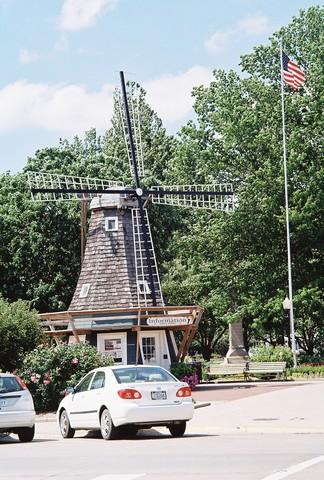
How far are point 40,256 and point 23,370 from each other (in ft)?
78.9

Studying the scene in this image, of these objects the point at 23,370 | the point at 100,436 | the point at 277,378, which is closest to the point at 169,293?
the point at 277,378

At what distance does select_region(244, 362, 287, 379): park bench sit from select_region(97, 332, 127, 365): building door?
8116 mm

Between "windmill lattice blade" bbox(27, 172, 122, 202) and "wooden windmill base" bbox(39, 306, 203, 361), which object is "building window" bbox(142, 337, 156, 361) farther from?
"windmill lattice blade" bbox(27, 172, 122, 202)

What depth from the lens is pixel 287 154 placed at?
54844 millimetres

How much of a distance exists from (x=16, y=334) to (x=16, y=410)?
1424 centimetres

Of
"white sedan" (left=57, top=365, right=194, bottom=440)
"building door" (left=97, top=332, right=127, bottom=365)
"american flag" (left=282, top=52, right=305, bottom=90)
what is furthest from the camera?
"american flag" (left=282, top=52, right=305, bottom=90)

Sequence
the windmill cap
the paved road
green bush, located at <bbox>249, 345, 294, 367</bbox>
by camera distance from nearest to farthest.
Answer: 1. the paved road
2. the windmill cap
3. green bush, located at <bbox>249, 345, 294, 367</bbox>

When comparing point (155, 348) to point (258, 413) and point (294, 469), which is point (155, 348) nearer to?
point (258, 413)

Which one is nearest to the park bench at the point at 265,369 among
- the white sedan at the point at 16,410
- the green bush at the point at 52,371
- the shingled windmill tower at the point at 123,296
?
the shingled windmill tower at the point at 123,296

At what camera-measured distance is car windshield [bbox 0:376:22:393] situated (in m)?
21.4

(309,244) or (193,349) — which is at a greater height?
(309,244)

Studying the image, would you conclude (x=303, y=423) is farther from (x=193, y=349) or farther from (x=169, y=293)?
(x=193, y=349)

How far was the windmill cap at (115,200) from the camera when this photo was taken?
44.8 metres

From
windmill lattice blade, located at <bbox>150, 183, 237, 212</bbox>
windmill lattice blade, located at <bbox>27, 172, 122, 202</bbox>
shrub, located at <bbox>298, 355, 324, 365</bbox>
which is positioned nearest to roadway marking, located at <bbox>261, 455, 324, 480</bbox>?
windmill lattice blade, located at <bbox>150, 183, 237, 212</bbox>
